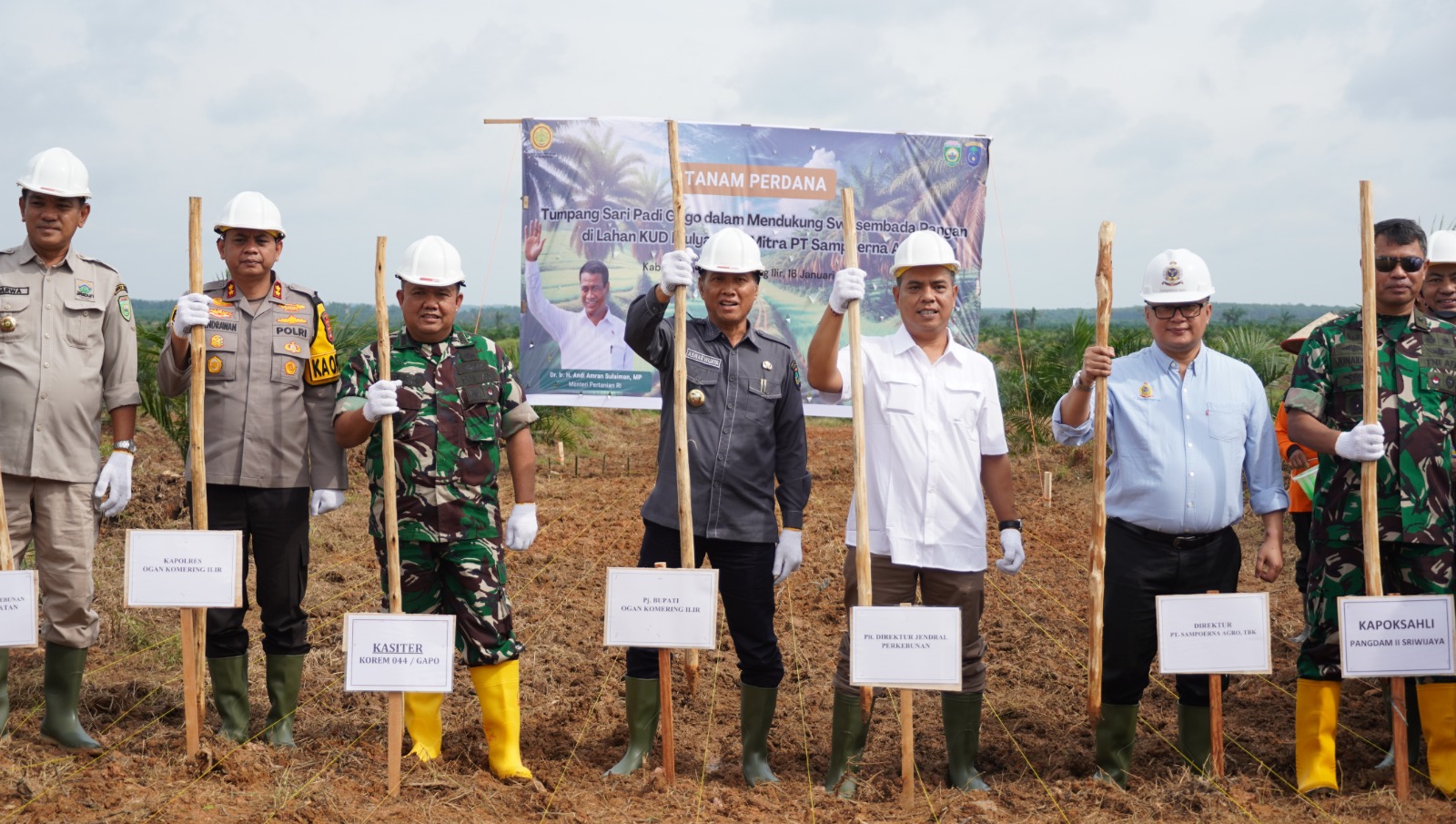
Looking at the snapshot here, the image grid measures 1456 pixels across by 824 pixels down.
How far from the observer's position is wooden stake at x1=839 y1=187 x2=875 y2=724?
4.09 metres

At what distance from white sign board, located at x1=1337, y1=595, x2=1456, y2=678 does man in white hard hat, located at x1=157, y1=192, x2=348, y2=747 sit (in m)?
3.59

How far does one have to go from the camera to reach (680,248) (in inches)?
168

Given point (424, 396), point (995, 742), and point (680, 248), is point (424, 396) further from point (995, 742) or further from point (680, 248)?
point (995, 742)

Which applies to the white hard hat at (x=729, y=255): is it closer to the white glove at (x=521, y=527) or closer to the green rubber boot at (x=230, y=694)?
the white glove at (x=521, y=527)

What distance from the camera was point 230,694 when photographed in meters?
4.60

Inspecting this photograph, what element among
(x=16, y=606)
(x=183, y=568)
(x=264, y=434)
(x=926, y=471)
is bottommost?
(x=16, y=606)

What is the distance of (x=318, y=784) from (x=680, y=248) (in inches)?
89.1

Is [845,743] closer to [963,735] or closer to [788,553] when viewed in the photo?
[963,735]

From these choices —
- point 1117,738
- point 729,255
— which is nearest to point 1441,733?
point 1117,738

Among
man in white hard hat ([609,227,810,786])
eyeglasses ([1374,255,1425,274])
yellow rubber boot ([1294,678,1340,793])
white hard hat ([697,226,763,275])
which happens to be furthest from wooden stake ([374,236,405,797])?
eyeglasses ([1374,255,1425,274])

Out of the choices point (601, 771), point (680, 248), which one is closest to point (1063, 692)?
point (601, 771)

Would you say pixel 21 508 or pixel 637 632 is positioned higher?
pixel 21 508

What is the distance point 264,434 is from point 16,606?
40.1 inches

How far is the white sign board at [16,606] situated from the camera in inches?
165
